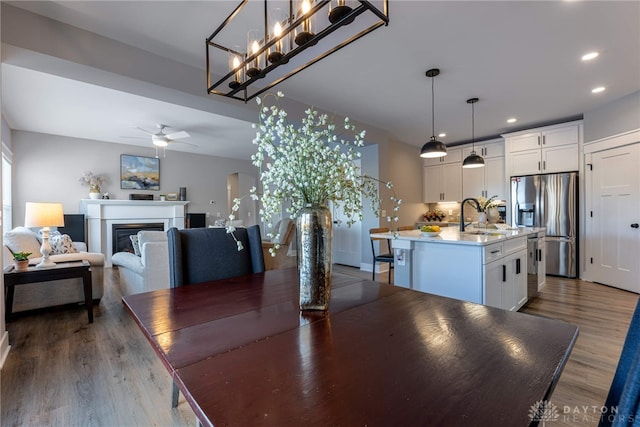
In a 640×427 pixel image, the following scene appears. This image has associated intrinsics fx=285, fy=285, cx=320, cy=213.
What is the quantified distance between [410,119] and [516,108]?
4.99 ft

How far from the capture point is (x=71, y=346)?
92.4 inches

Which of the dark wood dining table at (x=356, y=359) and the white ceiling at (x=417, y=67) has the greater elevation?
the white ceiling at (x=417, y=67)

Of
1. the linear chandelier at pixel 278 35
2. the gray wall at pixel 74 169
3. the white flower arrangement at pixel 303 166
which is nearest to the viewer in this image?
the white flower arrangement at pixel 303 166

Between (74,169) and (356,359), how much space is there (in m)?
7.17

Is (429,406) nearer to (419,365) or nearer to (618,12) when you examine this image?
(419,365)

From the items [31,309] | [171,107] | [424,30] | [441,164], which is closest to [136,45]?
[171,107]

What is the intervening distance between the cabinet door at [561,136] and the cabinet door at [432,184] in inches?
77.8

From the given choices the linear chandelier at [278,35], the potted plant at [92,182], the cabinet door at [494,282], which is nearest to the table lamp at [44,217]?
the linear chandelier at [278,35]

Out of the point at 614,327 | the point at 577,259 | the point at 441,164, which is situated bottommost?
the point at 614,327

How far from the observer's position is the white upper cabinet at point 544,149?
4617mm

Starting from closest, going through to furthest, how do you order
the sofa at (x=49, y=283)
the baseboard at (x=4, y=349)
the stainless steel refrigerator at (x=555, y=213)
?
1. the baseboard at (x=4, y=349)
2. the sofa at (x=49, y=283)
3. the stainless steel refrigerator at (x=555, y=213)

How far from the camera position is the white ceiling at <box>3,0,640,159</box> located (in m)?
2.24

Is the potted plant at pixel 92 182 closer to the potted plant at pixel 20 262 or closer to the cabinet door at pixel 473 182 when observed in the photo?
the potted plant at pixel 20 262

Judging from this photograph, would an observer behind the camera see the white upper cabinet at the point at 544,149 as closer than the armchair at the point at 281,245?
No
